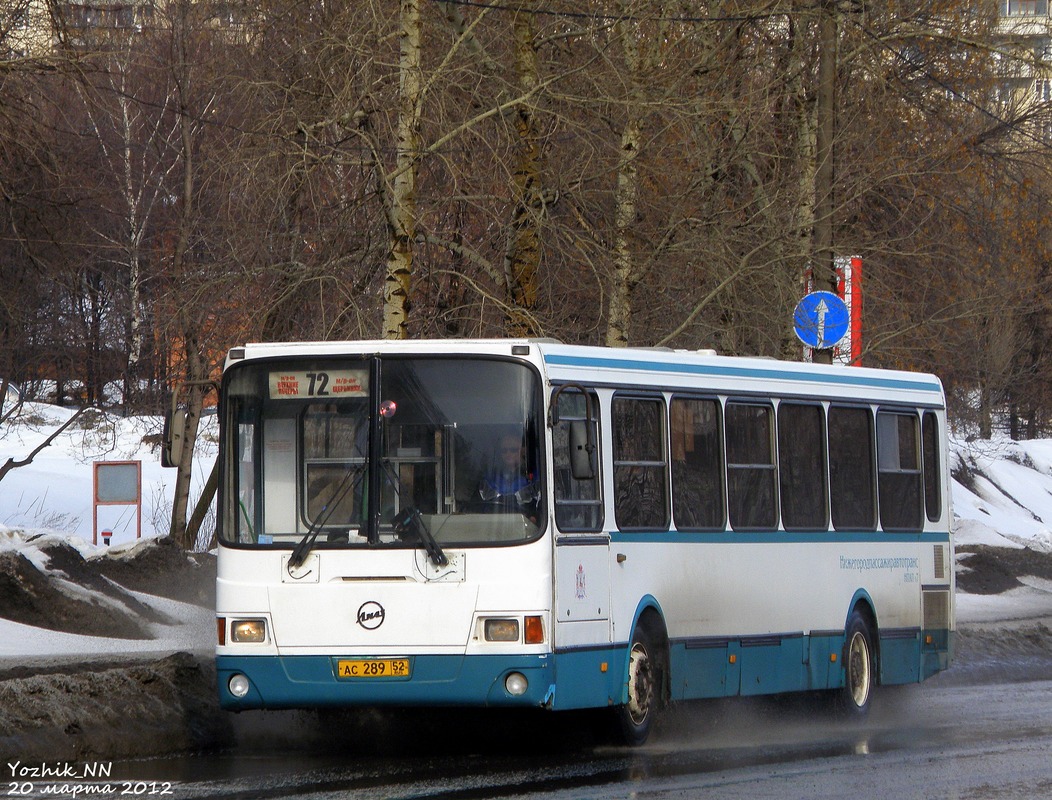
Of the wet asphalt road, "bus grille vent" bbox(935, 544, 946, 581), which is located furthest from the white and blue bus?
"bus grille vent" bbox(935, 544, 946, 581)

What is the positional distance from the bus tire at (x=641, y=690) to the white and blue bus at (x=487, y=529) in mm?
17

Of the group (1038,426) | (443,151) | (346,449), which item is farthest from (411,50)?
(1038,426)

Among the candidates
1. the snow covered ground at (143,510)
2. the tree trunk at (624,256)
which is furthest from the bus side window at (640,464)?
the tree trunk at (624,256)

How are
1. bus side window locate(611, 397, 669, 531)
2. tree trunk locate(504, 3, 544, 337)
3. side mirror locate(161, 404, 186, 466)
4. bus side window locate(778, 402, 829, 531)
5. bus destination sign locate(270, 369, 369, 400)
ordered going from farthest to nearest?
tree trunk locate(504, 3, 544, 337) → bus side window locate(778, 402, 829, 531) → bus side window locate(611, 397, 669, 531) → side mirror locate(161, 404, 186, 466) → bus destination sign locate(270, 369, 369, 400)

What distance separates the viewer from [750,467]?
43.3ft

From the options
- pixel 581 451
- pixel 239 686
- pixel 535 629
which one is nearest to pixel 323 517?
pixel 239 686

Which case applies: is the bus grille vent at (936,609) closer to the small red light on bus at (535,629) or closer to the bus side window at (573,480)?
the bus side window at (573,480)

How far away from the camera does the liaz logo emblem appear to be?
1070 centimetres

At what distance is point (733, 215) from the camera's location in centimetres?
1820

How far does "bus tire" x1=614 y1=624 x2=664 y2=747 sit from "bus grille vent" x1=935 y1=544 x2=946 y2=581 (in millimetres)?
4615

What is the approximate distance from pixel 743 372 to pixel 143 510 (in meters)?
22.7

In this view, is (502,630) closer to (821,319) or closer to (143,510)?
(821,319)

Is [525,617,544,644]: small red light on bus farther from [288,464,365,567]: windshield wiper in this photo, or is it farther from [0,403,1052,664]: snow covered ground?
[0,403,1052,664]: snow covered ground

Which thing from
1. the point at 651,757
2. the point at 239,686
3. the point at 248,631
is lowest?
the point at 651,757
